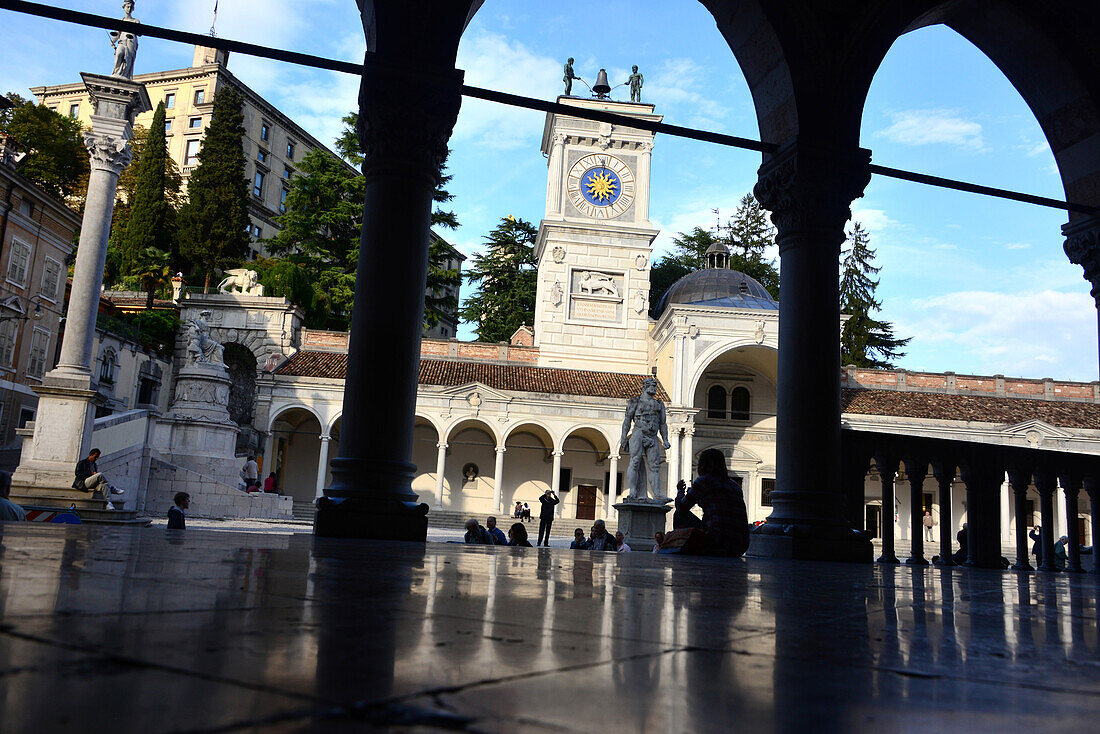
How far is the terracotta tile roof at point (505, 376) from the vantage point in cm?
3631

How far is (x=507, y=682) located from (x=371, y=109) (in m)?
6.45

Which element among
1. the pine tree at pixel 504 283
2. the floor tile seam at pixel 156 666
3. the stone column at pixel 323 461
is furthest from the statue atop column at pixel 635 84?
the floor tile seam at pixel 156 666

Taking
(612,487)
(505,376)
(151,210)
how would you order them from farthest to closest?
1. (151,210)
2. (505,376)
3. (612,487)

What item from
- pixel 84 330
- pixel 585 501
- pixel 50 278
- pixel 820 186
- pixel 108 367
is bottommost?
pixel 585 501

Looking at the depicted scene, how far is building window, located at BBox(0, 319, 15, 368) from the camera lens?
28.6m

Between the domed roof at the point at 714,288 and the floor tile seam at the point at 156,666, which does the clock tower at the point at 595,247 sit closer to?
the domed roof at the point at 714,288

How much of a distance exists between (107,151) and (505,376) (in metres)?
22.5

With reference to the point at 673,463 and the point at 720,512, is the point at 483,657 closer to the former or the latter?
the point at 720,512

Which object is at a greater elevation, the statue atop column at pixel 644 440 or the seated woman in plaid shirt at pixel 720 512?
the statue atop column at pixel 644 440

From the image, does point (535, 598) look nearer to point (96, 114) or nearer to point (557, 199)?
point (96, 114)

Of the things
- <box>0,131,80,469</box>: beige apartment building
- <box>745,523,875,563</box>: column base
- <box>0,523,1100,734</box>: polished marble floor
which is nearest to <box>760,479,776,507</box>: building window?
<box>0,131,80,469</box>: beige apartment building

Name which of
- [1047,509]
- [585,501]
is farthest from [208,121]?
[1047,509]

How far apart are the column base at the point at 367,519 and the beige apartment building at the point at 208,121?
186ft

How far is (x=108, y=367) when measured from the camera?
106 feet
